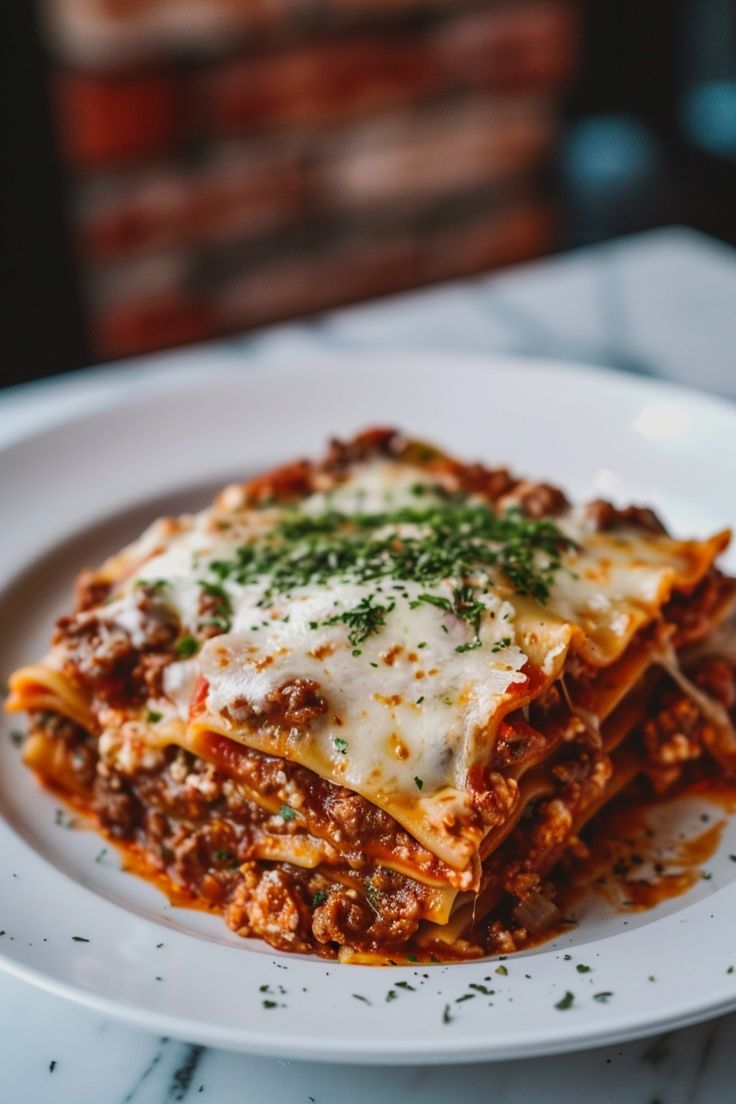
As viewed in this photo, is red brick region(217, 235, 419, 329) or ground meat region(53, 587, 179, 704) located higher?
ground meat region(53, 587, 179, 704)

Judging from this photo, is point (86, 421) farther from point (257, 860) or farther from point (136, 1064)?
point (136, 1064)

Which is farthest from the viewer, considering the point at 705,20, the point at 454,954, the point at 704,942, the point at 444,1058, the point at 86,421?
the point at 705,20

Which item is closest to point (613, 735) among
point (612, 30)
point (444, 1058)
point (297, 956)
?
point (297, 956)

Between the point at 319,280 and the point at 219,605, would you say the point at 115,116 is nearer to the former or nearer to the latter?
the point at 319,280

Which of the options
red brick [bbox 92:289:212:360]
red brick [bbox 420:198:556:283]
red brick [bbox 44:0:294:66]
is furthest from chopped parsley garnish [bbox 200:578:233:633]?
red brick [bbox 420:198:556:283]

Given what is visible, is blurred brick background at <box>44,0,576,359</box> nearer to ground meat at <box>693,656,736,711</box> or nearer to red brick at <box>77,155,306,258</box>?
red brick at <box>77,155,306,258</box>

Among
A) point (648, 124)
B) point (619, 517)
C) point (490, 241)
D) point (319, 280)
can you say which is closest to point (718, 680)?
point (619, 517)
